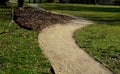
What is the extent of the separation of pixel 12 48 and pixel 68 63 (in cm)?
308

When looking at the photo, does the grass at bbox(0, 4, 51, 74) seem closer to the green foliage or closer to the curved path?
the curved path

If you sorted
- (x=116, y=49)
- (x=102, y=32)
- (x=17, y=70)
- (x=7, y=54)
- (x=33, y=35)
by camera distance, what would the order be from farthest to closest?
1. (x=102, y=32)
2. (x=33, y=35)
3. (x=116, y=49)
4. (x=7, y=54)
5. (x=17, y=70)

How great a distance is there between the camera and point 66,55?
14.7m

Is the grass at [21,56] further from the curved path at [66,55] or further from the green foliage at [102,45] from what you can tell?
the green foliage at [102,45]

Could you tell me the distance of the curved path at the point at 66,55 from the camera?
12.4 metres

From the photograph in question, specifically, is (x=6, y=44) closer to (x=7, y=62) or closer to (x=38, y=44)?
(x=38, y=44)

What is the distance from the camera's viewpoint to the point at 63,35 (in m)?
20.3

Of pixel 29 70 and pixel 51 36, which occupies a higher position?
pixel 29 70

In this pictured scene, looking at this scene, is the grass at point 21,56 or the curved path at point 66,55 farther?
the curved path at point 66,55

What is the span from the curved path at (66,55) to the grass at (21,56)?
40 centimetres

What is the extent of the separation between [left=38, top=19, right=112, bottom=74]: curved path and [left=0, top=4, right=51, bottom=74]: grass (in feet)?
1.31

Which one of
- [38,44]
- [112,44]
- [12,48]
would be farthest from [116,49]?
[12,48]

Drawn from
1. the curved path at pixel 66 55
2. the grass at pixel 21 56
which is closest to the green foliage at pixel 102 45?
the curved path at pixel 66 55

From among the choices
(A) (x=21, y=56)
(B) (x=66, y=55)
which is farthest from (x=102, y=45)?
(A) (x=21, y=56)
